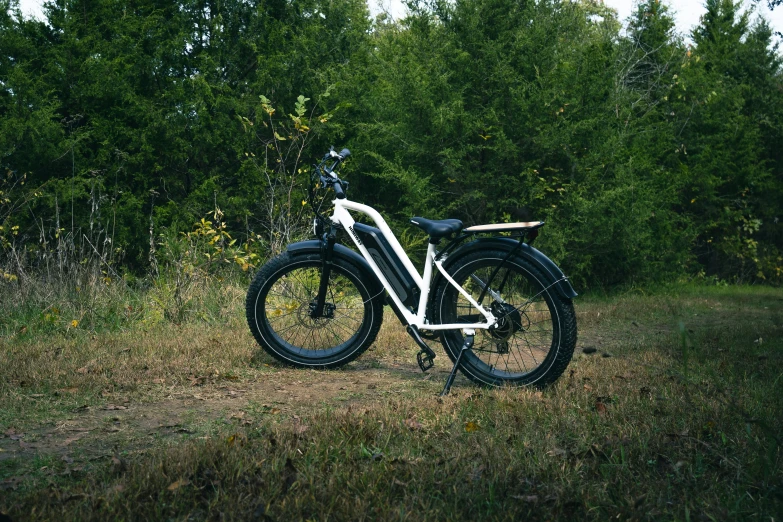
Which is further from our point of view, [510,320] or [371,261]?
[371,261]

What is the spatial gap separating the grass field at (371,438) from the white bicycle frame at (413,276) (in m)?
0.40

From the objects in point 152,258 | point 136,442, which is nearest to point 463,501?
point 136,442

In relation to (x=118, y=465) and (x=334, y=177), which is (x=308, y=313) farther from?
(x=118, y=465)

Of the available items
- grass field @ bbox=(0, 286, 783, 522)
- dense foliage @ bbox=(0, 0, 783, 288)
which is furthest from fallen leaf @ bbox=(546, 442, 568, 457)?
dense foliage @ bbox=(0, 0, 783, 288)

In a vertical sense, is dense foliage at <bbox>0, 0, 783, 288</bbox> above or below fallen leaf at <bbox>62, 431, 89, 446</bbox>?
above

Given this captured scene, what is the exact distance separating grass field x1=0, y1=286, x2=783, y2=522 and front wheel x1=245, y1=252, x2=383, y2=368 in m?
0.17

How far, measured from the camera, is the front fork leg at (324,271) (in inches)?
205

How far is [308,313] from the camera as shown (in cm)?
534

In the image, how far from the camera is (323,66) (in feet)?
39.9

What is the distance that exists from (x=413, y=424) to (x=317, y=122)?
8349 mm

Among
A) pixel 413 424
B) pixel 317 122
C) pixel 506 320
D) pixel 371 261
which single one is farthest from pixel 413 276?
pixel 317 122

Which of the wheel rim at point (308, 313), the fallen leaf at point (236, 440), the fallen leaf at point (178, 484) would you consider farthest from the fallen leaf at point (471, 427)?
the wheel rim at point (308, 313)

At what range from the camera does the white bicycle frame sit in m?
4.67

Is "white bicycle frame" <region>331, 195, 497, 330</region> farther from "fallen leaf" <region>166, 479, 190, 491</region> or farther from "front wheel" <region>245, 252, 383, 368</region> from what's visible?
"fallen leaf" <region>166, 479, 190, 491</region>
